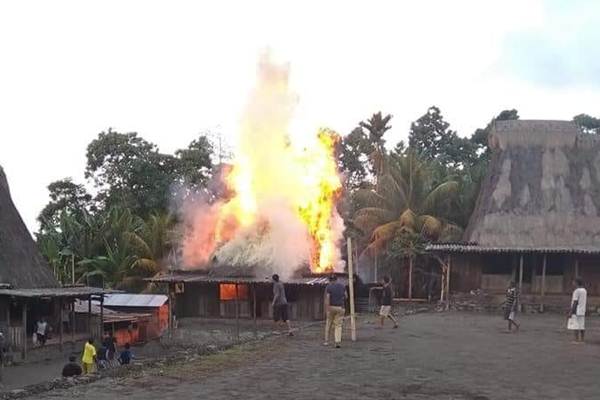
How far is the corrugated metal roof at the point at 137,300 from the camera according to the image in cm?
3344

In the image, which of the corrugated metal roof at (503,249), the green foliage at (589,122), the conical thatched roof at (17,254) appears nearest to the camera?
the conical thatched roof at (17,254)

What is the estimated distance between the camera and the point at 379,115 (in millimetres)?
52406

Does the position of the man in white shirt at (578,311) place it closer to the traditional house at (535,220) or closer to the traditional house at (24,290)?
the traditional house at (535,220)

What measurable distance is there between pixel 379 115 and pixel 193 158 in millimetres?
15074

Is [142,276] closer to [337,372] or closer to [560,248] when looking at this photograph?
[560,248]

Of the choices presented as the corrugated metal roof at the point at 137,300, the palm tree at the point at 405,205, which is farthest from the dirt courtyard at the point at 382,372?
the corrugated metal roof at the point at 137,300

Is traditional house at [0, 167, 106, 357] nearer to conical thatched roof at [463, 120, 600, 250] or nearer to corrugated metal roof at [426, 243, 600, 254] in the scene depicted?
corrugated metal roof at [426, 243, 600, 254]

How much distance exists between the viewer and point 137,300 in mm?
33875

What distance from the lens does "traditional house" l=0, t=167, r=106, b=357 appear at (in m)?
23.5

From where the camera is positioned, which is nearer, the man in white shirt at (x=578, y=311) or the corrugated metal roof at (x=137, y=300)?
the man in white shirt at (x=578, y=311)

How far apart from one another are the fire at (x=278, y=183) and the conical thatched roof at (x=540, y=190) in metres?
7.52

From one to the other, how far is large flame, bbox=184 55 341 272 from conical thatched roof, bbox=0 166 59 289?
279 inches

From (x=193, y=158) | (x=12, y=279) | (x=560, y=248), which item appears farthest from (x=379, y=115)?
(x=12, y=279)

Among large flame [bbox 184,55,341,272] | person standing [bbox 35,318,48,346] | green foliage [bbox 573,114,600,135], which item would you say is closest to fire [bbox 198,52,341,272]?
large flame [bbox 184,55,341,272]
